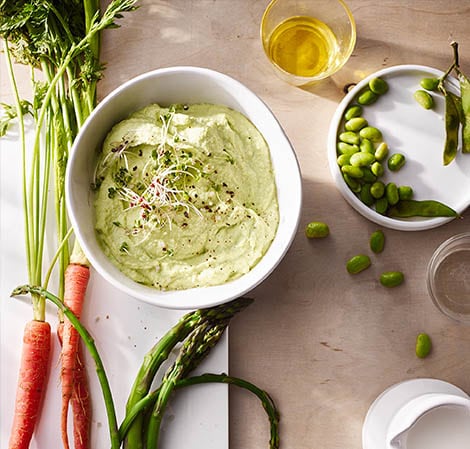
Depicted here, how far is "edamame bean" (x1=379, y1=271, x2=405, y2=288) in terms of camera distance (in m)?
1.46

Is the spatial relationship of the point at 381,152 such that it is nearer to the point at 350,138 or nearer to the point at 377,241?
the point at 350,138

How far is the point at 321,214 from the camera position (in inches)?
58.6

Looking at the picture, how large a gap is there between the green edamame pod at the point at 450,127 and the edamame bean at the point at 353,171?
0.59 ft

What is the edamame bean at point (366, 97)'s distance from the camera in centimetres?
147

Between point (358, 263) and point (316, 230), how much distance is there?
4.4 inches

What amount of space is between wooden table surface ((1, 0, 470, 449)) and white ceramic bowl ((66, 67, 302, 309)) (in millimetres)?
172

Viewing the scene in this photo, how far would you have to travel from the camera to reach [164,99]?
1.37 m

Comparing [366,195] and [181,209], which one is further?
[366,195]

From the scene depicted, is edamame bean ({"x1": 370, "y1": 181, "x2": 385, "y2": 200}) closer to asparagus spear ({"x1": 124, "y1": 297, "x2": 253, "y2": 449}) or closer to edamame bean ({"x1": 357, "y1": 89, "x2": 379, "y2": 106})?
edamame bean ({"x1": 357, "y1": 89, "x2": 379, "y2": 106})

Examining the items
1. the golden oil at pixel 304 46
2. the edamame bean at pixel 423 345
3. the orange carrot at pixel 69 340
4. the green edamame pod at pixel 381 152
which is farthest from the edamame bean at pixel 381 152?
the orange carrot at pixel 69 340

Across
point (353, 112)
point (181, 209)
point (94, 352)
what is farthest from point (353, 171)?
point (94, 352)

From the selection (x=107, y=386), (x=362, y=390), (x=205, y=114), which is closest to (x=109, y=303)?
(x=107, y=386)

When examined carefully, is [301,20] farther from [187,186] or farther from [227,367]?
[227,367]

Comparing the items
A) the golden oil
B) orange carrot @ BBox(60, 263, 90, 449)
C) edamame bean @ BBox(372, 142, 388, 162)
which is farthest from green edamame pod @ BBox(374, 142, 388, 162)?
orange carrot @ BBox(60, 263, 90, 449)
